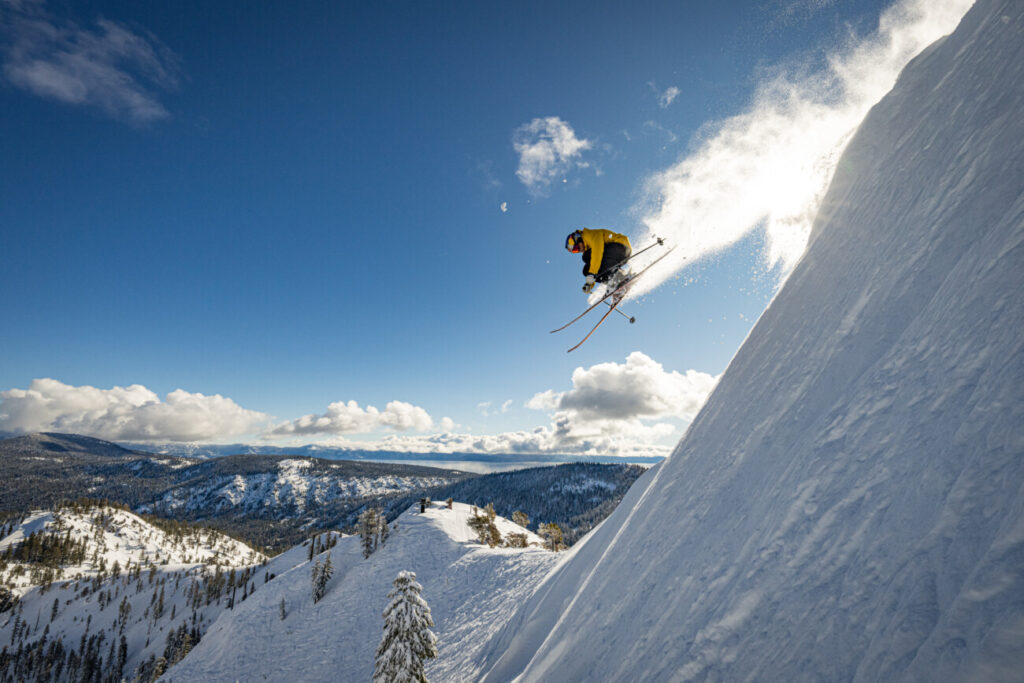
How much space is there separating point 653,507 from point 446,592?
91.8ft

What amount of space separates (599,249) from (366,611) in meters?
37.7

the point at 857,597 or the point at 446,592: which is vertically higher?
the point at 857,597

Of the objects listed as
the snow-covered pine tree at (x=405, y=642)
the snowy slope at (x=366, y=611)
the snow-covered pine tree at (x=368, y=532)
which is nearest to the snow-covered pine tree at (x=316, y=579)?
the snowy slope at (x=366, y=611)

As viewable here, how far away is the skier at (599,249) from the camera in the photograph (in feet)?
39.4

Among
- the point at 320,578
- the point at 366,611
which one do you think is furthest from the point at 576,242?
the point at 320,578

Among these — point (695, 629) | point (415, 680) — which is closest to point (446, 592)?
point (415, 680)

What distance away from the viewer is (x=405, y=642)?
1686 centimetres

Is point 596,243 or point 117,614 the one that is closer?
point 596,243

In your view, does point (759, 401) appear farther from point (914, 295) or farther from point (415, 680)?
point (415, 680)

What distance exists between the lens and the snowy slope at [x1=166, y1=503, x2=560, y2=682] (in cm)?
2123

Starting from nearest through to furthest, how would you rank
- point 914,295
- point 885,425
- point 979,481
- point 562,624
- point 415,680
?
point 979,481
point 885,425
point 914,295
point 562,624
point 415,680

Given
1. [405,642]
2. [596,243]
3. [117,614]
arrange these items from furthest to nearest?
[117,614]
[405,642]
[596,243]

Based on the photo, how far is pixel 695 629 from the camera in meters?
4.30

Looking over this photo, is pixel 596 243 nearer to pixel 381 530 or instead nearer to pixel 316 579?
pixel 316 579
